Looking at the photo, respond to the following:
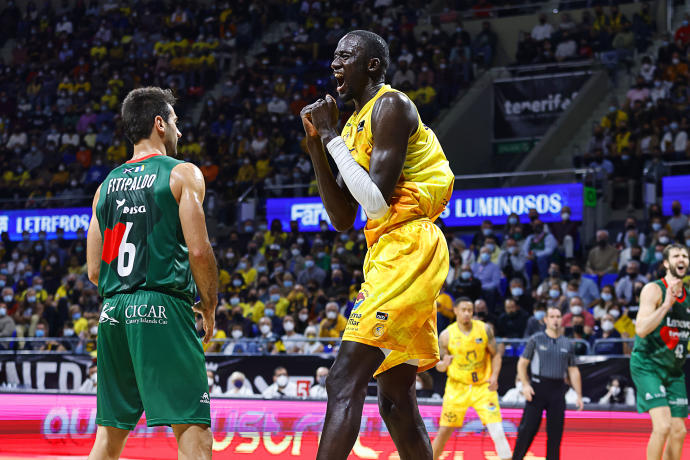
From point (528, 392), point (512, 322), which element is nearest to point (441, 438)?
point (528, 392)

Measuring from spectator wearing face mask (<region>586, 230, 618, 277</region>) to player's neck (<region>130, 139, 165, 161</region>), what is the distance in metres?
12.7

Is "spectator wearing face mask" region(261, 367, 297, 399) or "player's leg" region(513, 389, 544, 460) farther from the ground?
"player's leg" region(513, 389, 544, 460)

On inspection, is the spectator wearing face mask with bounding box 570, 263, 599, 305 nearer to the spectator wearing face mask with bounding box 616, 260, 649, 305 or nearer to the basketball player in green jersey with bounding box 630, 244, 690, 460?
the spectator wearing face mask with bounding box 616, 260, 649, 305

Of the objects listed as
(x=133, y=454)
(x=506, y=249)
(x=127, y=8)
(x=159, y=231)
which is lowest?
(x=133, y=454)

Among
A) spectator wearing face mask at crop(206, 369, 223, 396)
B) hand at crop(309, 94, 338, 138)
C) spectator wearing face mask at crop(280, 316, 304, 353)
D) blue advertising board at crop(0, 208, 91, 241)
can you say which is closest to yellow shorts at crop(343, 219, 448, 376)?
hand at crop(309, 94, 338, 138)

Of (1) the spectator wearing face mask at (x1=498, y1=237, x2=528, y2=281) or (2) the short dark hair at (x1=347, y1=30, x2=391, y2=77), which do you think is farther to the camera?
(1) the spectator wearing face mask at (x1=498, y1=237, x2=528, y2=281)

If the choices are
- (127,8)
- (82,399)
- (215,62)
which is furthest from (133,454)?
(127,8)

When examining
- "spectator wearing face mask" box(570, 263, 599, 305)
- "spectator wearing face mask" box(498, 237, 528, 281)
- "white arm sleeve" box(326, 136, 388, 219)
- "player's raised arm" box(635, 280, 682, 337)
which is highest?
"white arm sleeve" box(326, 136, 388, 219)

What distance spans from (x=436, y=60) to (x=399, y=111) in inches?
817

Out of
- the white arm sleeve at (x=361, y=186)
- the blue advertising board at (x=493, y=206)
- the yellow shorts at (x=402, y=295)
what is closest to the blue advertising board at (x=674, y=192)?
the blue advertising board at (x=493, y=206)

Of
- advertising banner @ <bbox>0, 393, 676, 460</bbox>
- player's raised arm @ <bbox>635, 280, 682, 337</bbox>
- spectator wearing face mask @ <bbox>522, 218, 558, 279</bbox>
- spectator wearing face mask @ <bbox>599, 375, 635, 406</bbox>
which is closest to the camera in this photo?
player's raised arm @ <bbox>635, 280, 682, 337</bbox>

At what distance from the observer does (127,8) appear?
104 feet

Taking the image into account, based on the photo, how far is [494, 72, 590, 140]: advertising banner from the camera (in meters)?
24.3

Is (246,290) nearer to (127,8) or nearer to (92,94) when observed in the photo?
(92,94)
